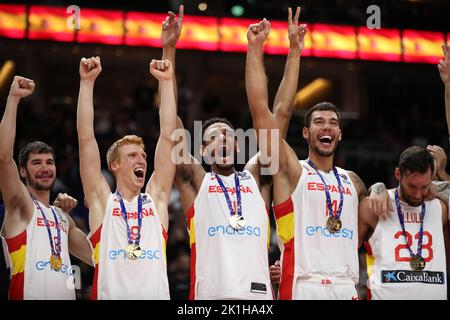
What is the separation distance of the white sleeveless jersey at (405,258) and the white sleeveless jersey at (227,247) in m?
0.96

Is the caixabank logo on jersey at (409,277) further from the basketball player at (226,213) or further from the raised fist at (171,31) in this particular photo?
the raised fist at (171,31)

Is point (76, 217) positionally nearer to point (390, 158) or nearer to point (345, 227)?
point (345, 227)

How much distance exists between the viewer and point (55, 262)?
725 centimetres

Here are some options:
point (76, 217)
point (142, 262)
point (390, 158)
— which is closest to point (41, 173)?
point (142, 262)

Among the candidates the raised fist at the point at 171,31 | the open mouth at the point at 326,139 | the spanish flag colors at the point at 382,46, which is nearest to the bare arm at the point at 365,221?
the open mouth at the point at 326,139

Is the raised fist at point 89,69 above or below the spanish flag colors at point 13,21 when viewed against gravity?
below

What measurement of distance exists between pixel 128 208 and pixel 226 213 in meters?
0.82

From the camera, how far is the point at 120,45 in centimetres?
1590

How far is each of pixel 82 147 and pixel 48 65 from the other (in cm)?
1324

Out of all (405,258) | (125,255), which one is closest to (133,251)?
(125,255)

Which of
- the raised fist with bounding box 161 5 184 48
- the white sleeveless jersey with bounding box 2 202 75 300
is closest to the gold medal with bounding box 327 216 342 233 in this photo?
the raised fist with bounding box 161 5 184 48

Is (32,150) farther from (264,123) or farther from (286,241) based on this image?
(286,241)

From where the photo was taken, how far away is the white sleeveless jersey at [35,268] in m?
7.12

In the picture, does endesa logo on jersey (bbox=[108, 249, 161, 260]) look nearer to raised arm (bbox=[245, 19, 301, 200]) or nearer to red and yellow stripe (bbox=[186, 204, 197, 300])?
red and yellow stripe (bbox=[186, 204, 197, 300])
